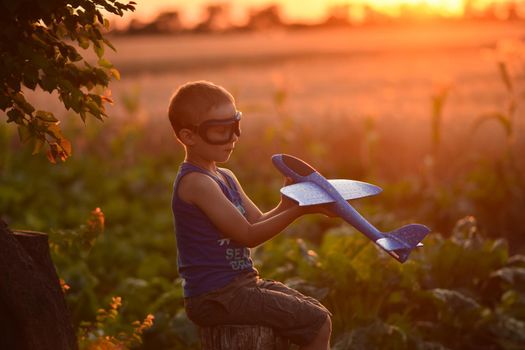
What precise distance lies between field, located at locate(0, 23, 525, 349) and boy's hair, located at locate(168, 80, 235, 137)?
46.6 inches

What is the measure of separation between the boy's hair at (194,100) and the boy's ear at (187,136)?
0.03m

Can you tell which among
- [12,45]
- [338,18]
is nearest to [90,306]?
[12,45]

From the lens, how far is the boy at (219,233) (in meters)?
4.16

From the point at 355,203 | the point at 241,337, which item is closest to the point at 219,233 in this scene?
the point at 241,337

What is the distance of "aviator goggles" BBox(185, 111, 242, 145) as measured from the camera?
4.18 meters

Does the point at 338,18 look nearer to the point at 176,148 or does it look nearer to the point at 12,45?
the point at 176,148

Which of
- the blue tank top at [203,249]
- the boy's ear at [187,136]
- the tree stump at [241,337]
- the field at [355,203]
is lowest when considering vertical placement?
the field at [355,203]

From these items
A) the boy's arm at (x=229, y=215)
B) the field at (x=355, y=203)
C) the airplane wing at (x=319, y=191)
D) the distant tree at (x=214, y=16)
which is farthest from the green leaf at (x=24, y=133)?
the distant tree at (x=214, y=16)

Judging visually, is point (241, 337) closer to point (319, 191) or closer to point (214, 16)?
point (319, 191)

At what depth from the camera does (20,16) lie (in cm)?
438

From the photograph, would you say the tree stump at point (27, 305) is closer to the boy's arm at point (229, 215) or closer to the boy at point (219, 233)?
the boy at point (219, 233)

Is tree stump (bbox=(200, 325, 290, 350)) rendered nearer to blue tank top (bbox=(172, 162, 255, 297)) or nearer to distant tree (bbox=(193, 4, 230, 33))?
blue tank top (bbox=(172, 162, 255, 297))

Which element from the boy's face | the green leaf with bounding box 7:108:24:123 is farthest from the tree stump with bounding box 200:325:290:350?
the green leaf with bounding box 7:108:24:123

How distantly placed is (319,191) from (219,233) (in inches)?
19.5
